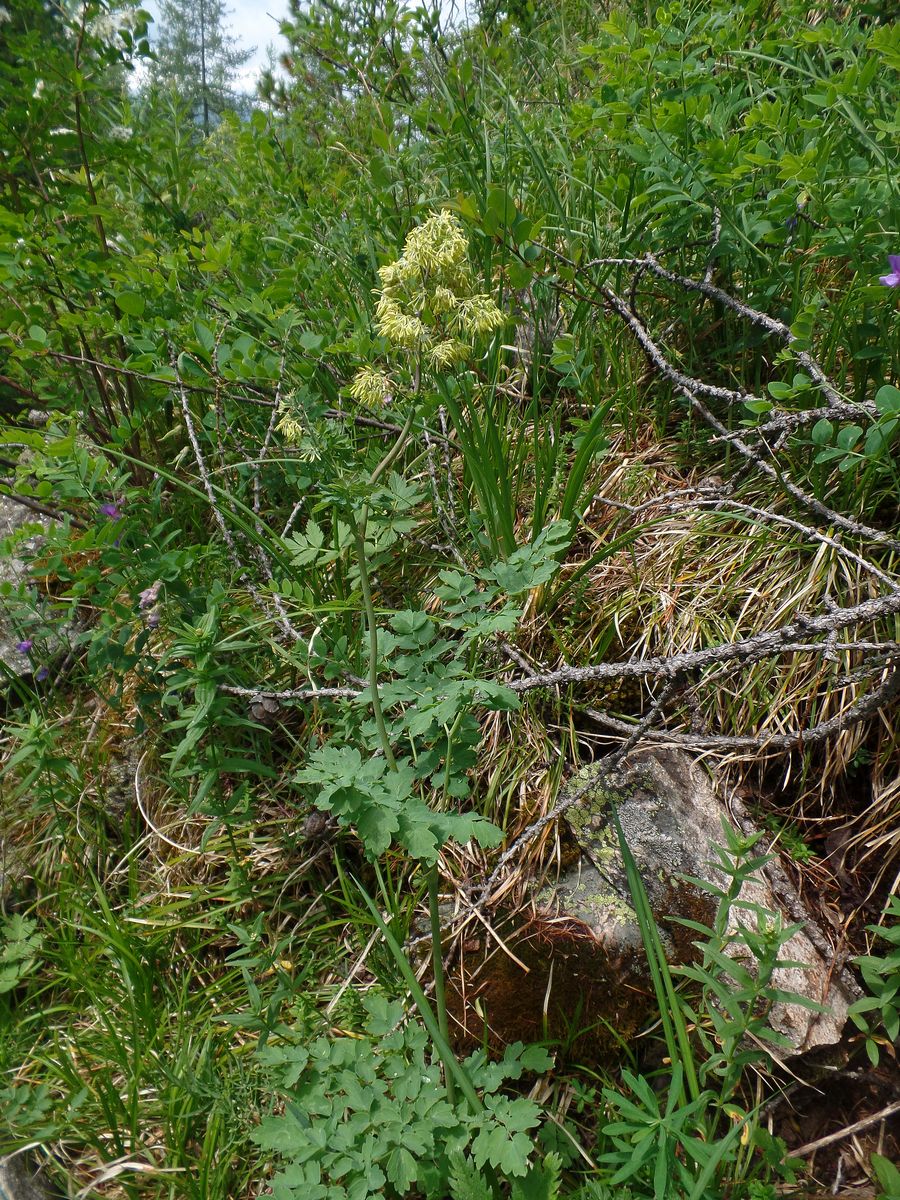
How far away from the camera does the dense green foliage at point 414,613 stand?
4.56 ft

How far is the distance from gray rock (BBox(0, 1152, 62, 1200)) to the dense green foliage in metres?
0.05

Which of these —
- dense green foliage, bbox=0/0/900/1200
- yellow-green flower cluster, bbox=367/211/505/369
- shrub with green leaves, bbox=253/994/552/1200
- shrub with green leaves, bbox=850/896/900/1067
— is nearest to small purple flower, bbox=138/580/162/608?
dense green foliage, bbox=0/0/900/1200

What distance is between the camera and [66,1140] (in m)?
1.71

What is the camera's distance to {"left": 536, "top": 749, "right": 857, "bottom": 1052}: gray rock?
1.58 meters

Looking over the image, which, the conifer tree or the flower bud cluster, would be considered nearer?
the flower bud cluster

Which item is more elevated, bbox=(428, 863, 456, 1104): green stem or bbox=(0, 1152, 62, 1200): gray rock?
bbox=(428, 863, 456, 1104): green stem

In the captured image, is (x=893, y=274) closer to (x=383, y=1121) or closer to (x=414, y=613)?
(x=414, y=613)

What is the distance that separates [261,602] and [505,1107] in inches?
56.0

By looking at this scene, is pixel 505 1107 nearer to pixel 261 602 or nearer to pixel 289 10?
pixel 261 602

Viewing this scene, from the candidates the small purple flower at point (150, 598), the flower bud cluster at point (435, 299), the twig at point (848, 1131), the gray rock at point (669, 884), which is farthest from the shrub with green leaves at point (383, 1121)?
the flower bud cluster at point (435, 299)

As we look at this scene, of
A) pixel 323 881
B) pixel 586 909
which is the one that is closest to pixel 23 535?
pixel 323 881

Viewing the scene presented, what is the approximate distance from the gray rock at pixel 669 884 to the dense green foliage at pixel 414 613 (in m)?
0.09

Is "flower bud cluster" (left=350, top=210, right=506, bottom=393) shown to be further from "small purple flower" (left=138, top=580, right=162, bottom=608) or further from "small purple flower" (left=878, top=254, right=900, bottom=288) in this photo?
"small purple flower" (left=138, top=580, right=162, bottom=608)

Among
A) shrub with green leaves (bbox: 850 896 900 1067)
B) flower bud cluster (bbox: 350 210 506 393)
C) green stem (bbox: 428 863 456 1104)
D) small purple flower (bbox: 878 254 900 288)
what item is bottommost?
shrub with green leaves (bbox: 850 896 900 1067)
